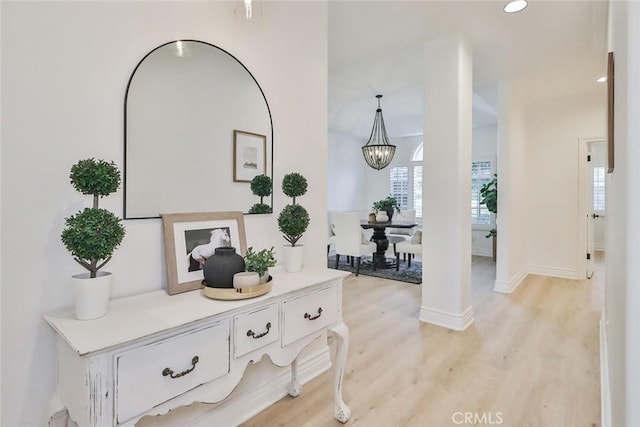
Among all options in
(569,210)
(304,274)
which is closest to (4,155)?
(304,274)

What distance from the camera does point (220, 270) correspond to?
1.41 m

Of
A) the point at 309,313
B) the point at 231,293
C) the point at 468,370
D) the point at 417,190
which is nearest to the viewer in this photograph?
the point at 231,293

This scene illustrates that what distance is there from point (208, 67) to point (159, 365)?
138 centimetres

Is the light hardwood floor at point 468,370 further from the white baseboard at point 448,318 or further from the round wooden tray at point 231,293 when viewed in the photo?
the round wooden tray at point 231,293

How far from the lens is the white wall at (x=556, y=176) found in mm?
4816

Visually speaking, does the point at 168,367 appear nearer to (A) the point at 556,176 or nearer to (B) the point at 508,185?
(B) the point at 508,185

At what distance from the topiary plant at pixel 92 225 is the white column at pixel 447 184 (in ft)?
9.00

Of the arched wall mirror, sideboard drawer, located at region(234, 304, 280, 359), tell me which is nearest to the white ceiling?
the arched wall mirror

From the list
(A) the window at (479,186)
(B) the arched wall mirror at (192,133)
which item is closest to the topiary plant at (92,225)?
(B) the arched wall mirror at (192,133)

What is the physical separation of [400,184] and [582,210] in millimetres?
4001

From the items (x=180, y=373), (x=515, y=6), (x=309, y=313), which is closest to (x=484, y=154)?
(x=515, y=6)

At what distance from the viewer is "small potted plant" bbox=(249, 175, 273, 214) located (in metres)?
1.95

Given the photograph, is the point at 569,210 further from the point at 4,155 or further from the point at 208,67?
the point at 4,155

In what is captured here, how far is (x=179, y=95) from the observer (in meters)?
1.62
